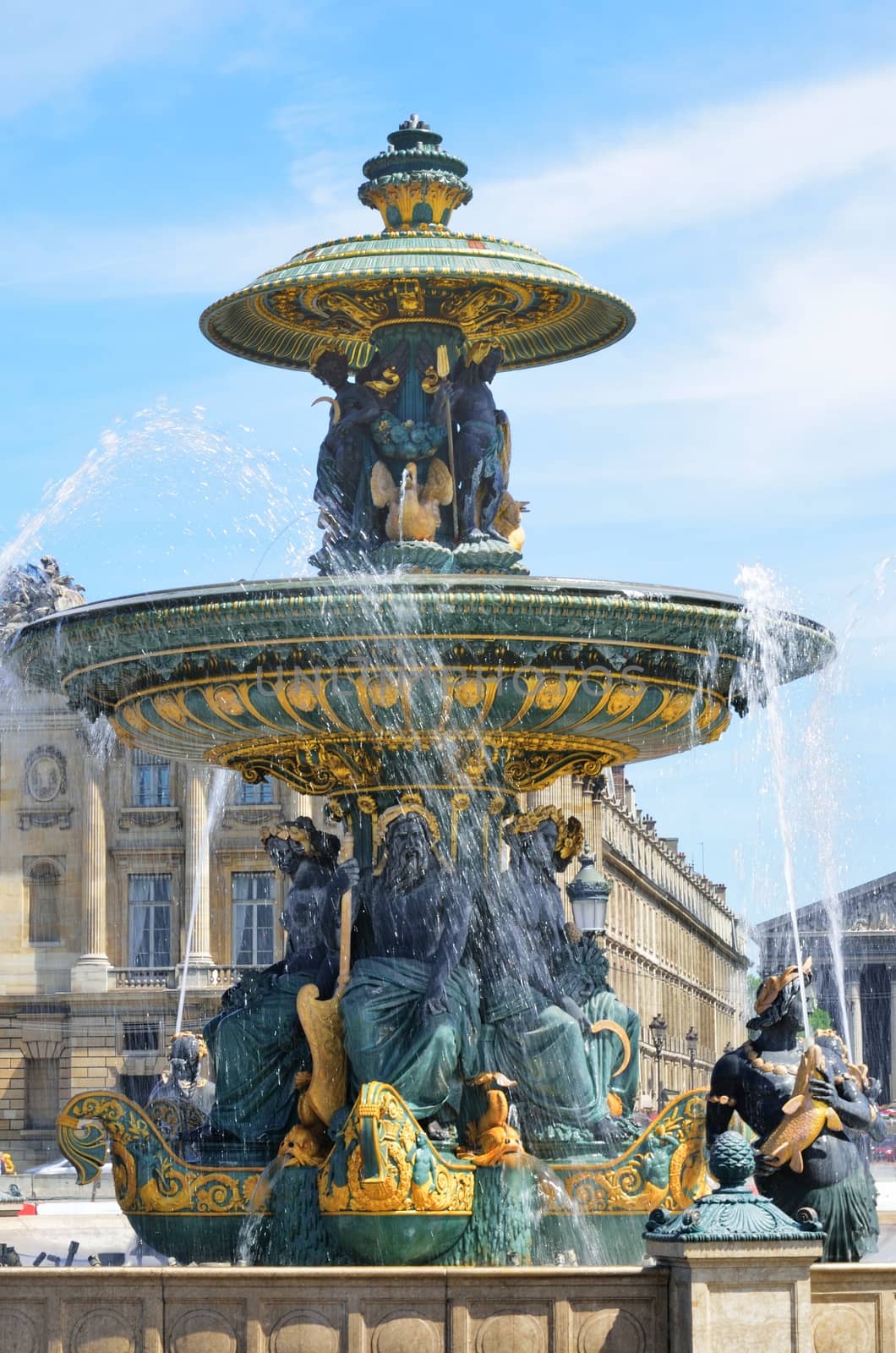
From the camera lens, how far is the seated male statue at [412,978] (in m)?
10.1

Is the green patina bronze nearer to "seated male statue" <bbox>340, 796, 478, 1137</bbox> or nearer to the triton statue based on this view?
"seated male statue" <bbox>340, 796, 478, 1137</bbox>

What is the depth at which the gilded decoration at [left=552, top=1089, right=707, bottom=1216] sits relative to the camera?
10305 millimetres

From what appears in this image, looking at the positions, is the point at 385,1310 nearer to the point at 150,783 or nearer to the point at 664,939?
the point at 150,783

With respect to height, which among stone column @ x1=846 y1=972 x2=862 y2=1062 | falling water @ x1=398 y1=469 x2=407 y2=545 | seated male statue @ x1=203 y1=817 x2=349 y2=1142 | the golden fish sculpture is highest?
stone column @ x1=846 y1=972 x2=862 y2=1062

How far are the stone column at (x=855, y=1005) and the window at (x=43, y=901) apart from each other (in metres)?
59.0

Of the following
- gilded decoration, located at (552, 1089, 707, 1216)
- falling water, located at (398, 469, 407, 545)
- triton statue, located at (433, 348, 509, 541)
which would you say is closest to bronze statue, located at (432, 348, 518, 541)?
triton statue, located at (433, 348, 509, 541)

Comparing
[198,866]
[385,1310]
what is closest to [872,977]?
[198,866]

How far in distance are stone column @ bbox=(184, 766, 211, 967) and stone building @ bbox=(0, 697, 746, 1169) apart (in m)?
0.06

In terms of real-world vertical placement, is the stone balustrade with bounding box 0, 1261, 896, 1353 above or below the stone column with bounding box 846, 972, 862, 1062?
below

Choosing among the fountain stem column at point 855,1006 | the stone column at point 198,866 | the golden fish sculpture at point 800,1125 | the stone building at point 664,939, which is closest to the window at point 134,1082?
the stone column at point 198,866

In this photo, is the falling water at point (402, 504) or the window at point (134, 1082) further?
the window at point (134, 1082)

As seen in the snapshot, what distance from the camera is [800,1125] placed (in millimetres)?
8945

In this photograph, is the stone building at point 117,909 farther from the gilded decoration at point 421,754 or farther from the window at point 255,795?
the gilded decoration at point 421,754

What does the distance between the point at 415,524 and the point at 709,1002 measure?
76.1 m
